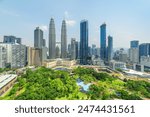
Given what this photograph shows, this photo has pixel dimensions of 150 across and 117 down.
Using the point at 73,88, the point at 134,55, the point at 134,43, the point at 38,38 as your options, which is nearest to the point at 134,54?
the point at 134,55

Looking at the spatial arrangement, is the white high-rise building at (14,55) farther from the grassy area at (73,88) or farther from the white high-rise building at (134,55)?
the white high-rise building at (134,55)

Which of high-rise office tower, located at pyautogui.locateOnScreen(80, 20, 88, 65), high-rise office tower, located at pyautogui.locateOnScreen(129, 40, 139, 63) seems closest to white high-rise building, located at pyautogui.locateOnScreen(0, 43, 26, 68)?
high-rise office tower, located at pyautogui.locateOnScreen(80, 20, 88, 65)

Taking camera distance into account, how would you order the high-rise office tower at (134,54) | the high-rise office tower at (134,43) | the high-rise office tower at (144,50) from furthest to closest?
the high-rise office tower at (144,50)
the high-rise office tower at (134,54)
the high-rise office tower at (134,43)

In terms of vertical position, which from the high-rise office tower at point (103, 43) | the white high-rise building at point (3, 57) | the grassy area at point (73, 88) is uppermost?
the high-rise office tower at point (103, 43)

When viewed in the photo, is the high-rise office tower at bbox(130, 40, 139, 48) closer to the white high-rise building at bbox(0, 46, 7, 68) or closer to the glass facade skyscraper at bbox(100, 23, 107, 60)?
the glass facade skyscraper at bbox(100, 23, 107, 60)

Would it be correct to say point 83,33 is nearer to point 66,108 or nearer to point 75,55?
point 75,55

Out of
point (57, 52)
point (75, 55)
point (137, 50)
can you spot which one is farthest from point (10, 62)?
point (137, 50)

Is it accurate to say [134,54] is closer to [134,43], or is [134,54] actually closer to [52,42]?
[134,43]

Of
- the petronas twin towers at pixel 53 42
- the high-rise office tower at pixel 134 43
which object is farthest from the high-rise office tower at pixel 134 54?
the petronas twin towers at pixel 53 42

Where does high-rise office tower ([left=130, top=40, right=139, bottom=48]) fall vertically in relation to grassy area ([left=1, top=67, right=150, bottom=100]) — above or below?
above

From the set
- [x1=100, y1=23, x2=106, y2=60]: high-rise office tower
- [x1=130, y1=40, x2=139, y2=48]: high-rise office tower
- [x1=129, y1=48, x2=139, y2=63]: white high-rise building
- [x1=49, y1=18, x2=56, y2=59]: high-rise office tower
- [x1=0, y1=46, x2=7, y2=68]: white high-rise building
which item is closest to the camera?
[x1=100, y1=23, x2=106, y2=60]: high-rise office tower

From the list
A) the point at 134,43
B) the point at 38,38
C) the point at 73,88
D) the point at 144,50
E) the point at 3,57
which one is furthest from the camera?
the point at 144,50
